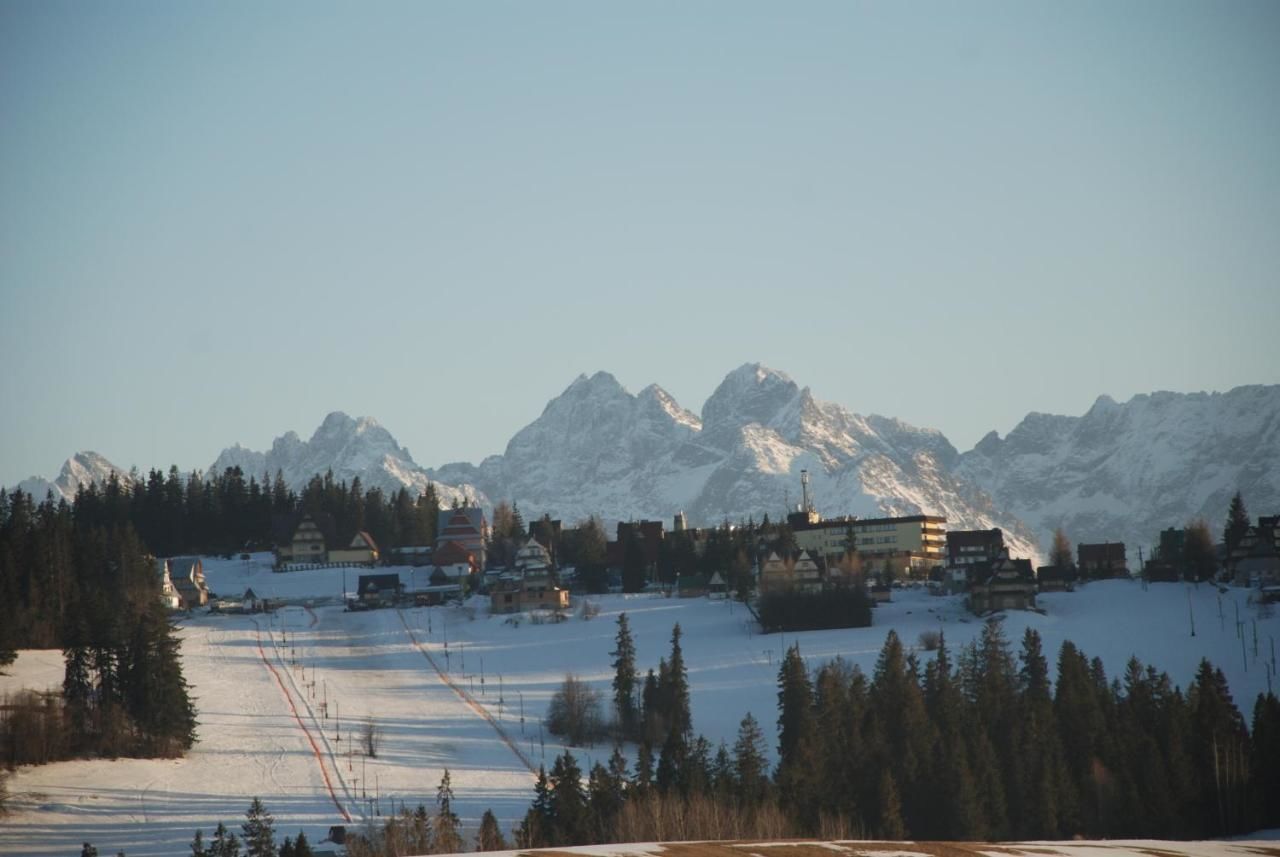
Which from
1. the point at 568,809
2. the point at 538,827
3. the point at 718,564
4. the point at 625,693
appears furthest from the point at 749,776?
the point at 718,564

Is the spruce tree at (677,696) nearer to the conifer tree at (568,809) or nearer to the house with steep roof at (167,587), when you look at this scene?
the conifer tree at (568,809)

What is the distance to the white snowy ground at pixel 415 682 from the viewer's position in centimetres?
8406

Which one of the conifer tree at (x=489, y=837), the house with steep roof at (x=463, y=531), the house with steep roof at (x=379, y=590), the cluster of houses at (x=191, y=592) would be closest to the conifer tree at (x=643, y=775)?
the conifer tree at (x=489, y=837)

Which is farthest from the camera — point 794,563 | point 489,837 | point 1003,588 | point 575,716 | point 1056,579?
point 1056,579

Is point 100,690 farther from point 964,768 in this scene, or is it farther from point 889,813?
point 964,768

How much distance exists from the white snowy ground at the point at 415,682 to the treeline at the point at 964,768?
30.2ft

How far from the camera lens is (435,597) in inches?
6097

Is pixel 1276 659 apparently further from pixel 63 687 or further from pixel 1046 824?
pixel 63 687

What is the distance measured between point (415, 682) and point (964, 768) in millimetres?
44622

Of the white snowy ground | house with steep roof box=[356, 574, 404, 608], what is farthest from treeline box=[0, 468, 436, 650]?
house with steep roof box=[356, 574, 404, 608]

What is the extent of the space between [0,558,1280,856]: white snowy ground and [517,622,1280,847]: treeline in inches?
363

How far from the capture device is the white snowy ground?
84.1 meters

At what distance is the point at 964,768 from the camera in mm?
84188

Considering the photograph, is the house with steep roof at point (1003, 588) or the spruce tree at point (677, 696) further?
the house with steep roof at point (1003, 588)
